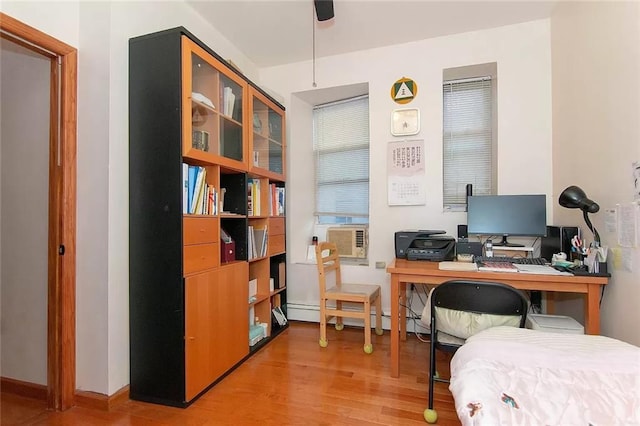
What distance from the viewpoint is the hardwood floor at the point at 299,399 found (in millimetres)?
1653

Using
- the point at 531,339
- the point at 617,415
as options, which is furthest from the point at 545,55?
the point at 617,415

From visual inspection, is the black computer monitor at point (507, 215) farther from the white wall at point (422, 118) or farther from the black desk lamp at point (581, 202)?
the black desk lamp at point (581, 202)

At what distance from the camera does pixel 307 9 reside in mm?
2395

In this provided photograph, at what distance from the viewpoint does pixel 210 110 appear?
6.60 ft

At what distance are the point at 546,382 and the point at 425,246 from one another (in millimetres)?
1586

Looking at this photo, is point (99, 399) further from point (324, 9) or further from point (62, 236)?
point (324, 9)

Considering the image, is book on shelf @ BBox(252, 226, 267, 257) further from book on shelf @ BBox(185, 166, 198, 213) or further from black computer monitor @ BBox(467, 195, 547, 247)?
black computer monitor @ BBox(467, 195, 547, 247)

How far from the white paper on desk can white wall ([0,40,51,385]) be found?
2.92 meters

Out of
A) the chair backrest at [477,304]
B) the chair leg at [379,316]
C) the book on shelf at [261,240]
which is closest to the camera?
the chair backrest at [477,304]

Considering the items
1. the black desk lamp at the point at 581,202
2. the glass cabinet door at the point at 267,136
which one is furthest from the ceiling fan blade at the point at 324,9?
the black desk lamp at the point at 581,202

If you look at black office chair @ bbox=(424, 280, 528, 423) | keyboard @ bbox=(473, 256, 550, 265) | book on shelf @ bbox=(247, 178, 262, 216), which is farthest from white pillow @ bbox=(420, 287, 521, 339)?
book on shelf @ bbox=(247, 178, 262, 216)

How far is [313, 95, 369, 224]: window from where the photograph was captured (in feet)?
10.7

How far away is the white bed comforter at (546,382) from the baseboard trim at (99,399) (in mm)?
1827

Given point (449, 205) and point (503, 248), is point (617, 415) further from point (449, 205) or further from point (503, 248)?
point (449, 205)
